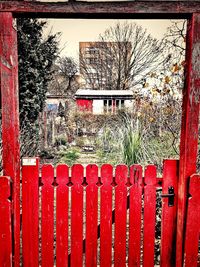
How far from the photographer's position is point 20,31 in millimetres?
9289

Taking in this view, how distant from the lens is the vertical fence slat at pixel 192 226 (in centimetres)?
254

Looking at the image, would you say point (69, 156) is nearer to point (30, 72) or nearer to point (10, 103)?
point (30, 72)

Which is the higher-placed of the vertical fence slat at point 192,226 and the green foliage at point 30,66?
the green foliage at point 30,66

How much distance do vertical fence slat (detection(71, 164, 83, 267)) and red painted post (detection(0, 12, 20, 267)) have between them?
52cm

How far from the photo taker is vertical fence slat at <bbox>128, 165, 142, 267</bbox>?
2568mm

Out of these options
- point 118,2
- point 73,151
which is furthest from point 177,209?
point 73,151

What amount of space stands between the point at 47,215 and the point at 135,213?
2.81ft

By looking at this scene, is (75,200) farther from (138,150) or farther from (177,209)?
(138,150)

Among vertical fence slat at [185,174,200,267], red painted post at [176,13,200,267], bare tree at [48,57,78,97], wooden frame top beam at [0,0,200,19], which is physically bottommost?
vertical fence slat at [185,174,200,267]

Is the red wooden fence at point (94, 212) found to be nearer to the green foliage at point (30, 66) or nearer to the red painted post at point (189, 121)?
the red painted post at point (189, 121)

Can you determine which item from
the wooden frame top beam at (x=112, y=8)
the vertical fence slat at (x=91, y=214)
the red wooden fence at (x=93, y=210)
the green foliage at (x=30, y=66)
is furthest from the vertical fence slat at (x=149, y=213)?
the green foliage at (x=30, y=66)

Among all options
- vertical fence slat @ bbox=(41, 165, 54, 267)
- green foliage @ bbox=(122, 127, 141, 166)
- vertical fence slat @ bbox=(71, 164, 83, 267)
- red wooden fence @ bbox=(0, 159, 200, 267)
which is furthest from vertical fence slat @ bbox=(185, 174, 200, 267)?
green foliage @ bbox=(122, 127, 141, 166)

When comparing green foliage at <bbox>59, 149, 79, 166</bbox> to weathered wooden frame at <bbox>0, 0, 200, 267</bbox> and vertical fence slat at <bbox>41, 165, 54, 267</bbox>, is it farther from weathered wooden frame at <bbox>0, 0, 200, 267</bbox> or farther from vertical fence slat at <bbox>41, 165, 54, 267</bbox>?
weathered wooden frame at <bbox>0, 0, 200, 267</bbox>

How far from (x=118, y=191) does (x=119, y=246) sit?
57cm
